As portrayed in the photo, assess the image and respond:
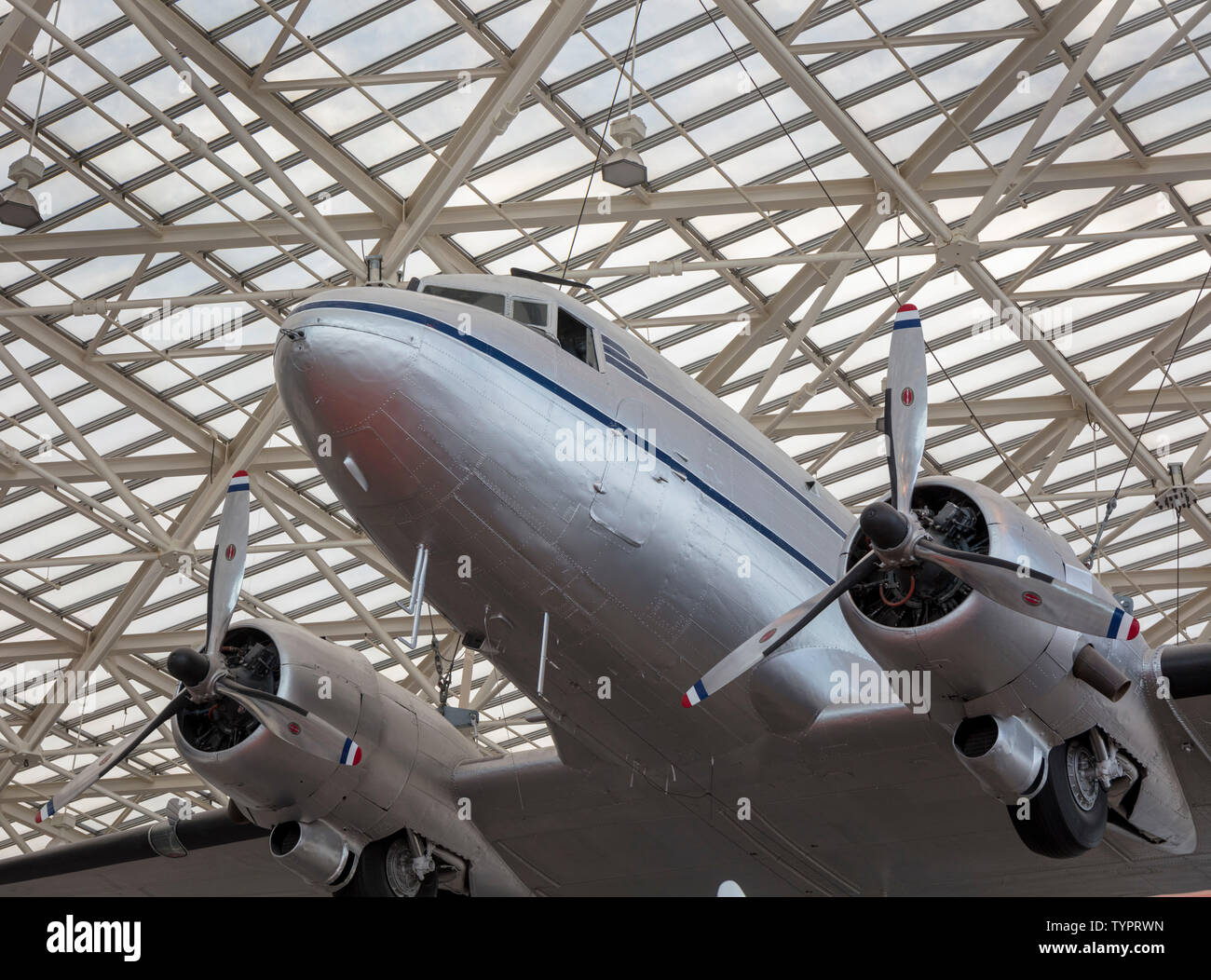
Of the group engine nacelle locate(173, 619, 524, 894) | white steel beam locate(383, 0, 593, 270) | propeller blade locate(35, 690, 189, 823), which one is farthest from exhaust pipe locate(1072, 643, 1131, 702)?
white steel beam locate(383, 0, 593, 270)

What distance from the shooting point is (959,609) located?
9203 mm

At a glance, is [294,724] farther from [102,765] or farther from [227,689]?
[102,765]

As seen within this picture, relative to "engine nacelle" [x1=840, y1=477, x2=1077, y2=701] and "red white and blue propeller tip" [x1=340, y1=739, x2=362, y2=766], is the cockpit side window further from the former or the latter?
"red white and blue propeller tip" [x1=340, y1=739, x2=362, y2=766]

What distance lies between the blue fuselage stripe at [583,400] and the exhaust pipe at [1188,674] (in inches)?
108

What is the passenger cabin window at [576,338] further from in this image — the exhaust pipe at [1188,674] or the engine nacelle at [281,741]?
the exhaust pipe at [1188,674]

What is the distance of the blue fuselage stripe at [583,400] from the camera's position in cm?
973

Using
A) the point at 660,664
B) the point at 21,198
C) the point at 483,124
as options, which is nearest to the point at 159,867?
the point at 660,664

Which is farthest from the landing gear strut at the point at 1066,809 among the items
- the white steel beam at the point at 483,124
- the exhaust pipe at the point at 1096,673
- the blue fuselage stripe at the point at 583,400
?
the white steel beam at the point at 483,124

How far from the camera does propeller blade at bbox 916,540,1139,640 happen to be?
8953mm

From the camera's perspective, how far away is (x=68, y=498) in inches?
1057
